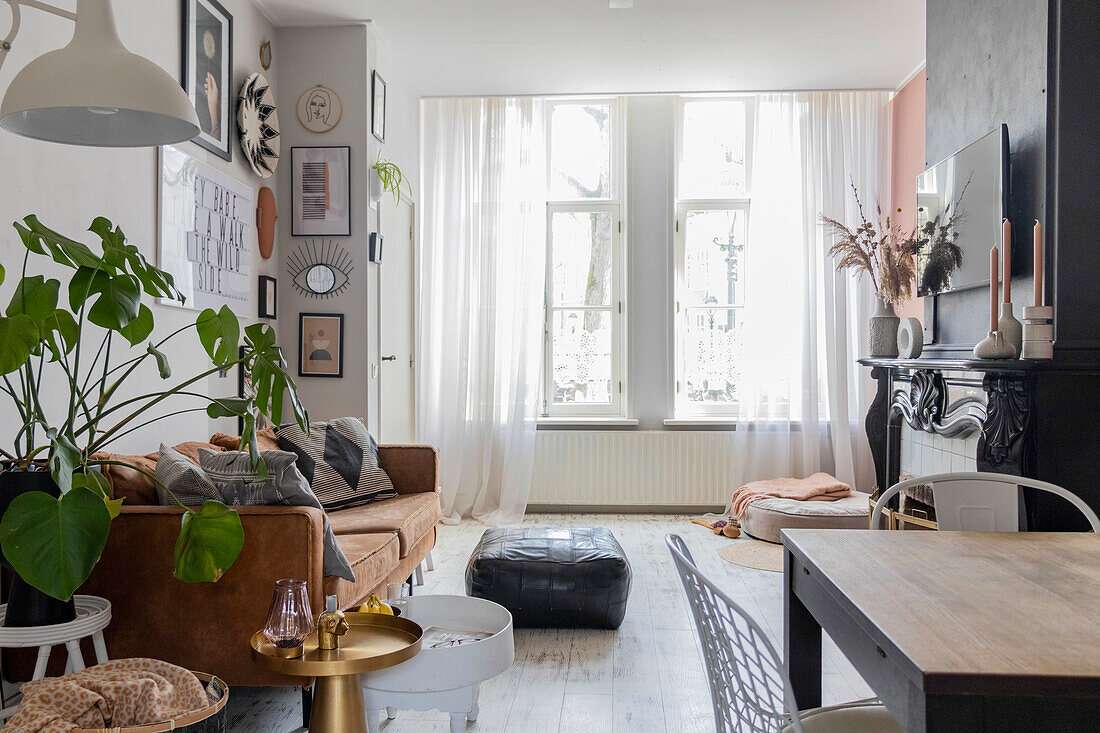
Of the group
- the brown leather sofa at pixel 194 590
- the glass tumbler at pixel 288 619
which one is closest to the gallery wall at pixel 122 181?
the brown leather sofa at pixel 194 590

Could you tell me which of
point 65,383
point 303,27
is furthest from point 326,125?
point 65,383

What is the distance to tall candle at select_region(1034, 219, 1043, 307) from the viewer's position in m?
2.64

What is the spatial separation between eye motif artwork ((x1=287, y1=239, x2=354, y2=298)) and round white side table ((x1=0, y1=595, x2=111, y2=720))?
2532 mm

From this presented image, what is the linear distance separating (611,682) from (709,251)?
12.1ft

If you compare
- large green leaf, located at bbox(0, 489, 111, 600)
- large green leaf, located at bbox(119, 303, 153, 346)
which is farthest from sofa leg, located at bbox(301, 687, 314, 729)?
large green leaf, located at bbox(119, 303, 153, 346)

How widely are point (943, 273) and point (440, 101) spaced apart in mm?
3542

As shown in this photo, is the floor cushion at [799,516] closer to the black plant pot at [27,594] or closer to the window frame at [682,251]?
the window frame at [682,251]

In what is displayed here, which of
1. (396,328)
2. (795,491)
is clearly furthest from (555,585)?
(396,328)

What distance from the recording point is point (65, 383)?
255 cm

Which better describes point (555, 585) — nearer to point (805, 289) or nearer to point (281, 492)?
point (281, 492)

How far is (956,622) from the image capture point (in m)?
1.17

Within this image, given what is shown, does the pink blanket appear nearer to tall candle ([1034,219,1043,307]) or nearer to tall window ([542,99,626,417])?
tall window ([542,99,626,417])

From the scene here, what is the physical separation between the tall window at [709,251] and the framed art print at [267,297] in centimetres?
278

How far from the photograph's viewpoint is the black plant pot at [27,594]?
69.1 inches
